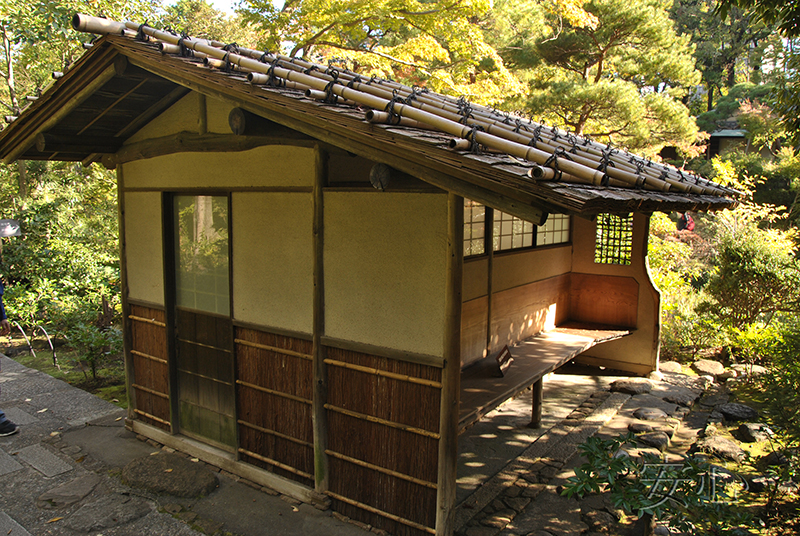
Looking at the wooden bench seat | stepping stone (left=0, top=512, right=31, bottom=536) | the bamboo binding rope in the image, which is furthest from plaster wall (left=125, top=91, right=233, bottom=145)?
stepping stone (left=0, top=512, right=31, bottom=536)

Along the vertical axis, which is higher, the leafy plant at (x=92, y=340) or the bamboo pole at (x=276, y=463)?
the leafy plant at (x=92, y=340)

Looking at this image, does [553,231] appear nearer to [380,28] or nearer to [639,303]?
[639,303]

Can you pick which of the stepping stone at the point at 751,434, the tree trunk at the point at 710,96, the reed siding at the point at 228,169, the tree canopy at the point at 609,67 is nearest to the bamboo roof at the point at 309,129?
the reed siding at the point at 228,169

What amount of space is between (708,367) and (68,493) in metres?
9.09

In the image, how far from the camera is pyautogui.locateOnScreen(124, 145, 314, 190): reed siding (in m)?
4.92

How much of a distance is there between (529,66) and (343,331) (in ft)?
52.4

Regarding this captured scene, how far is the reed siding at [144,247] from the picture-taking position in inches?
244

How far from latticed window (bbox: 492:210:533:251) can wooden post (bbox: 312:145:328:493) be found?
8.52 ft

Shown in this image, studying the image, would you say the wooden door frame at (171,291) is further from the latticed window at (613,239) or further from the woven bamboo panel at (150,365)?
the latticed window at (613,239)

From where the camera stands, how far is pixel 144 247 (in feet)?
20.9

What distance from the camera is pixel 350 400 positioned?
15.5ft

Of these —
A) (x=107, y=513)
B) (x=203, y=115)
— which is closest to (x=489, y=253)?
(x=203, y=115)

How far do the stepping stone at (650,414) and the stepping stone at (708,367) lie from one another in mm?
2180

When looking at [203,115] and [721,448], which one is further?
[721,448]
